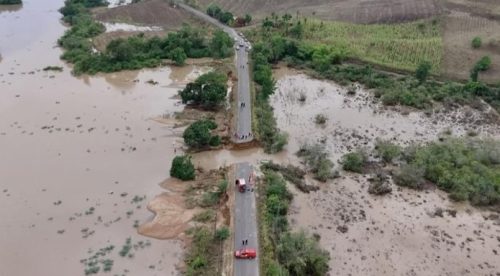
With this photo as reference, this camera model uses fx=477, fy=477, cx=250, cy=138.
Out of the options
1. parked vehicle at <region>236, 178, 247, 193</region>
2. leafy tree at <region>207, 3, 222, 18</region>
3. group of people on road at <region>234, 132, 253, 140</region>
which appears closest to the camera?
parked vehicle at <region>236, 178, 247, 193</region>

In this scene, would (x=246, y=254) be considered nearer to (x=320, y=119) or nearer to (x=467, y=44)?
(x=320, y=119)

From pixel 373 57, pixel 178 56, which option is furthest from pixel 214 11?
pixel 373 57

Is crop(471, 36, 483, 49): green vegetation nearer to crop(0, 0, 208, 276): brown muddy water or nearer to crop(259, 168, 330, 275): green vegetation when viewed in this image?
crop(0, 0, 208, 276): brown muddy water

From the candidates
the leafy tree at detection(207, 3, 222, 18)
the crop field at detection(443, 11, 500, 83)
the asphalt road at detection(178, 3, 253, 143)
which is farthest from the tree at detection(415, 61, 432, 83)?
the leafy tree at detection(207, 3, 222, 18)

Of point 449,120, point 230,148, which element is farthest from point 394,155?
point 230,148

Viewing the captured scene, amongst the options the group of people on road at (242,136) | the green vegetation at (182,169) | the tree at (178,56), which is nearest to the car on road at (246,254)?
the green vegetation at (182,169)

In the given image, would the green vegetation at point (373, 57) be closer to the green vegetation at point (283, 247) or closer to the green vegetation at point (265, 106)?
the green vegetation at point (265, 106)
